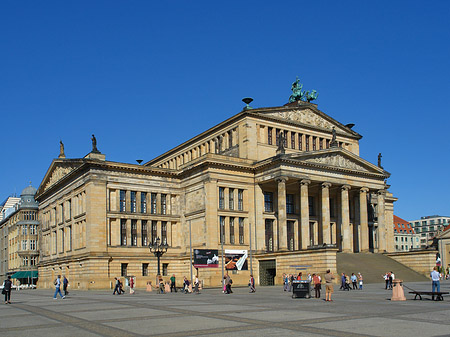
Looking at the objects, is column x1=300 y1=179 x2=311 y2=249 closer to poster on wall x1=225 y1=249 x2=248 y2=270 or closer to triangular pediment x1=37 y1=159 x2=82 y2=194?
poster on wall x1=225 y1=249 x2=248 y2=270

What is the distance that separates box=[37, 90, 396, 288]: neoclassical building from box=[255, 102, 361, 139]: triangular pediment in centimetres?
16

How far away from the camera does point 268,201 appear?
66562mm

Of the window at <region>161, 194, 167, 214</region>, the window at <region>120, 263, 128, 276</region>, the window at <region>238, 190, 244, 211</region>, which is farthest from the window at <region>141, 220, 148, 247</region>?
the window at <region>238, 190, 244, 211</region>

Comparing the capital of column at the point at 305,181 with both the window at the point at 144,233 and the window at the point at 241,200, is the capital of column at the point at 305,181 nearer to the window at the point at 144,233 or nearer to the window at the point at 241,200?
the window at the point at 241,200

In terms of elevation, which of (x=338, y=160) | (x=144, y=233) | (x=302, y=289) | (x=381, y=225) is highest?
(x=338, y=160)

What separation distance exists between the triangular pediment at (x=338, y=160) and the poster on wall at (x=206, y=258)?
14.5 m

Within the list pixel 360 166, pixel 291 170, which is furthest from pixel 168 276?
pixel 360 166

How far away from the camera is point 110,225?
202ft

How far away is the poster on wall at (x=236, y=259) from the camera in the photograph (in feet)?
199

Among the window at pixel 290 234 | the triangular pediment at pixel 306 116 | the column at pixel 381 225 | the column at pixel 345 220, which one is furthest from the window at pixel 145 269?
the column at pixel 381 225

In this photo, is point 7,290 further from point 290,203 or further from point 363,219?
point 363,219

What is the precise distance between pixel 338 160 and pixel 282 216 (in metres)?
11.3

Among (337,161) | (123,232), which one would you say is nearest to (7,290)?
(123,232)

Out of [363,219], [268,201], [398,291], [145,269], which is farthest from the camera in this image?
[363,219]
